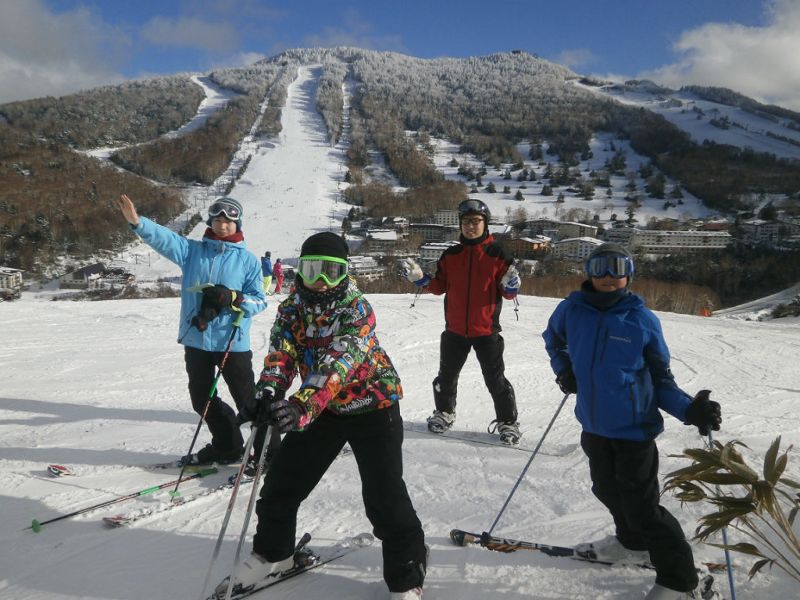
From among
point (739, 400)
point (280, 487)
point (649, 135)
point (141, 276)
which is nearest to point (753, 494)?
point (280, 487)

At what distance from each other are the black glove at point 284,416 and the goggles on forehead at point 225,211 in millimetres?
1806

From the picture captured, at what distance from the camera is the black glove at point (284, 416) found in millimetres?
1671

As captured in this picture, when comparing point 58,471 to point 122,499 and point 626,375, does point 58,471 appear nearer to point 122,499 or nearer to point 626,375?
point 122,499

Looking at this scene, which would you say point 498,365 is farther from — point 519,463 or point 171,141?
point 171,141

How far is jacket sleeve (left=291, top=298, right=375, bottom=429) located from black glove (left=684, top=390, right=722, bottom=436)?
1.24 m

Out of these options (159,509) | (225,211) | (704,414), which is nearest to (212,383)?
(159,509)

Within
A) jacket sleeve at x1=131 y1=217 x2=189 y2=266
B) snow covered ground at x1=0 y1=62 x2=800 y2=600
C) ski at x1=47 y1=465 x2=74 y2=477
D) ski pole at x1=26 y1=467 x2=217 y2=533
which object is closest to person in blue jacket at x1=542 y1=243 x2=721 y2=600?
snow covered ground at x1=0 y1=62 x2=800 y2=600

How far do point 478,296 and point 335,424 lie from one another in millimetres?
1817

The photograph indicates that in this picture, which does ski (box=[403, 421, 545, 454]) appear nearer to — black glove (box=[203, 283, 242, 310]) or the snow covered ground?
the snow covered ground

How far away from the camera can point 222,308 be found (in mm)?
3029

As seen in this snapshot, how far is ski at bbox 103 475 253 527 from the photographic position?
256 cm

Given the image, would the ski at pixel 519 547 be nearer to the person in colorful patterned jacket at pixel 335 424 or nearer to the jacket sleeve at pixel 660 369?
the person in colorful patterned jacket at pixel 335 424

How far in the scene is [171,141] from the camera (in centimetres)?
9569

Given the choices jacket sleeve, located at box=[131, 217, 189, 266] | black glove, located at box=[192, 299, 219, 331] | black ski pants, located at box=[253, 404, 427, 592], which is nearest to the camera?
black ski pants, located at box=[253, 404, 427, 592]
